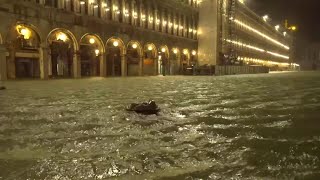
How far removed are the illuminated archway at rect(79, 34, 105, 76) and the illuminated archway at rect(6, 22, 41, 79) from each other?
4.96 m

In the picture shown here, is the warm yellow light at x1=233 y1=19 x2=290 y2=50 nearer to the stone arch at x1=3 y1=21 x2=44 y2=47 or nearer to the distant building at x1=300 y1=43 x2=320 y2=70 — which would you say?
the distant building at x1=300 y1=43 x2=320 y2=70

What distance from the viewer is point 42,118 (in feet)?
18.0

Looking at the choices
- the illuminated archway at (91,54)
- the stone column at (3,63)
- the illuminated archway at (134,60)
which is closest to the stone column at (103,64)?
the illuminated archway at (91,54)

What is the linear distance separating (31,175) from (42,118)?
317 cm

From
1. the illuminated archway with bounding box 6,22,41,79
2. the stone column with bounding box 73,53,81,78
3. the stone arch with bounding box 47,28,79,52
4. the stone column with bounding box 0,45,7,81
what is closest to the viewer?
the stone column with bounding box 0,45,7,81

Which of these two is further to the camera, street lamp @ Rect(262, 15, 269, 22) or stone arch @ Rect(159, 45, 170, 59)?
street lamp @ Rect(262, 15, 269, 22)

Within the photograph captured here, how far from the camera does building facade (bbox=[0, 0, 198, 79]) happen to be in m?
24.3

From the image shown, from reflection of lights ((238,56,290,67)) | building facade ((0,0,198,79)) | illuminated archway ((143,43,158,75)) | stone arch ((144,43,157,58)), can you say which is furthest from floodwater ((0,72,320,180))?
reflection of lights ((238,56,290,67))

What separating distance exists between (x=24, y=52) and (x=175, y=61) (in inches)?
911

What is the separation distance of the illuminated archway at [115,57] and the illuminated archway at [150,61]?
14.4 ft

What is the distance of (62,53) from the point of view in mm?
30219

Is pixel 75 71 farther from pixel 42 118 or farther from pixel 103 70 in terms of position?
pixel 42 118

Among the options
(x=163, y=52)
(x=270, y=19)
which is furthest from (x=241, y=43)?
(x=270, y=19)

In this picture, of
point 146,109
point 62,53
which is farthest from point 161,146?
point 62,53
